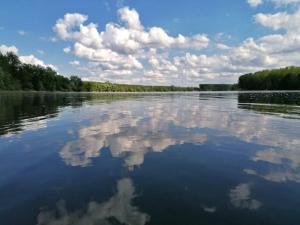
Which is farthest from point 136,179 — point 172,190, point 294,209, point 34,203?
point 294,209

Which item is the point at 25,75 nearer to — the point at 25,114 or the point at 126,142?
the point at 25,114

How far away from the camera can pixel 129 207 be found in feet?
24.4

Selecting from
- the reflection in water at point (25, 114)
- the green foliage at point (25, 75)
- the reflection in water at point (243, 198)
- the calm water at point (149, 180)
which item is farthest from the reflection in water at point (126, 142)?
the green foliage at point (25, 75)

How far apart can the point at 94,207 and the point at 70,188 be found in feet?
5.71

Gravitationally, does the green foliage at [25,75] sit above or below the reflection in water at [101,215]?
above

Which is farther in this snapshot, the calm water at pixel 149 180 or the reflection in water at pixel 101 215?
the calm water at pixel 149 180

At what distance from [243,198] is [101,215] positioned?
13.2 feet

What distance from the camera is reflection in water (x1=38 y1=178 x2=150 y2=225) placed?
262 inches

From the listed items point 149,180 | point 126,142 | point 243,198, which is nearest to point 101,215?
point 149,180

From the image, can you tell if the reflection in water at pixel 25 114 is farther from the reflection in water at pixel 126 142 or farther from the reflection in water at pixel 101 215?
the reflection in water at pixel 101 215

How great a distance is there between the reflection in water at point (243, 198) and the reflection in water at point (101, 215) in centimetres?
263

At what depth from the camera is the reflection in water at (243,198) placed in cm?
767

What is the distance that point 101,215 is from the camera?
7008mm

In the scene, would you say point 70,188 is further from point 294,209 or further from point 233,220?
point 294,209
